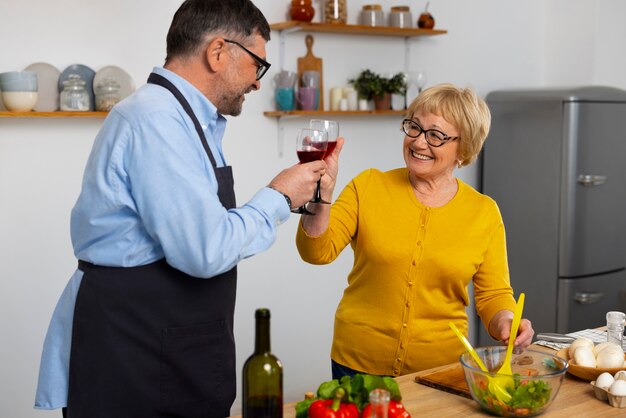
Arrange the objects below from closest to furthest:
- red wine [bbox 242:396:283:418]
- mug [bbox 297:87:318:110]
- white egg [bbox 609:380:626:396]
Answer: red wine [bbox 242:396:283:418] → white egg [bbox 609:380:626:396] → mug [bbox 297:87:318:110]

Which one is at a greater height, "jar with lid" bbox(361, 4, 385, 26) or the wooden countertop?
"jar with lid" bbox(361, 4, 385, 26)

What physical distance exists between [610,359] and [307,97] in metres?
2.30

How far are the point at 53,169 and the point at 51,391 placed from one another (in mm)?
1626

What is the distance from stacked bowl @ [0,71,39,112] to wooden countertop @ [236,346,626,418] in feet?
6.36

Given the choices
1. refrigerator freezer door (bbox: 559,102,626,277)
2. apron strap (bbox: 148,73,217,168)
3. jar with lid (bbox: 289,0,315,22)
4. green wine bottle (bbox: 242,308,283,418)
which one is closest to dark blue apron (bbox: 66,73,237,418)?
apron strap (bbox: 148,73,217,168)

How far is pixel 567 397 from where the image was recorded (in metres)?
2.06

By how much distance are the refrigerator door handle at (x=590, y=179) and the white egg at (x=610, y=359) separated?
2541mm

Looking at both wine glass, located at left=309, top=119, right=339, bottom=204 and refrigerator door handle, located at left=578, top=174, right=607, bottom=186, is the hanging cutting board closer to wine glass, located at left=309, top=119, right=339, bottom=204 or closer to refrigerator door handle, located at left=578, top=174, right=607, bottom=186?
refrigerator door handle, located at left=578, top=174, right=607, bottom=186

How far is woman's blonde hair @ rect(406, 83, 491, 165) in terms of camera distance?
8.25 ft

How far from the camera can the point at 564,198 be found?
4559mm

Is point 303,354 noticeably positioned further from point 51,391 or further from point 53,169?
point 51,391

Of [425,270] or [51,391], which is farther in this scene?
[425,270]

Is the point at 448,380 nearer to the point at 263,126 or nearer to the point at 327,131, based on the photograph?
the point at 327,131

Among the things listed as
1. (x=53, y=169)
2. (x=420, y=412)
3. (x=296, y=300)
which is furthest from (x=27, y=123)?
(x=420, y=412)
